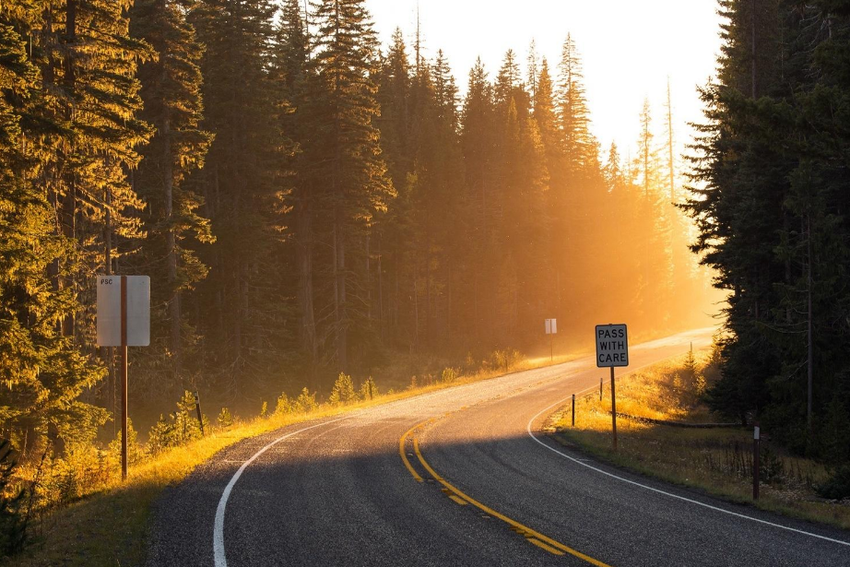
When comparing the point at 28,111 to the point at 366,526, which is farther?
the point at 28,111

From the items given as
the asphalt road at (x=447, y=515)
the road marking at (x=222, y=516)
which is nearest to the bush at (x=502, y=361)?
the asphalt road at (x=447, y=515)

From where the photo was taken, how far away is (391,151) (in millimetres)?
58062

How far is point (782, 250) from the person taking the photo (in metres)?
23.0

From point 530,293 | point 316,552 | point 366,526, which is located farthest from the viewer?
point 530,293

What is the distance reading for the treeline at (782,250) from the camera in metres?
23.2

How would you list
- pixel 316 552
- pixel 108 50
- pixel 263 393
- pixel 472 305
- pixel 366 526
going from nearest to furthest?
pixel 316 552 < pixel 366 526 < pixel 108 50 < pixel 263 393 < pixel 472 305

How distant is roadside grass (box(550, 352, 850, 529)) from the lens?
44.8 feet

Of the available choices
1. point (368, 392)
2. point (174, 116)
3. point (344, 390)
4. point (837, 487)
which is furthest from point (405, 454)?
point (174, 116)

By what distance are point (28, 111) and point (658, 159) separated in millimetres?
96385

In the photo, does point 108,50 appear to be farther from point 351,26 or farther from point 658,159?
point 658,159

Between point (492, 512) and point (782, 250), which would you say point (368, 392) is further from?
point (492, 512)

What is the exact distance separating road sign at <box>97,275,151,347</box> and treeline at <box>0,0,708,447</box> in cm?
339

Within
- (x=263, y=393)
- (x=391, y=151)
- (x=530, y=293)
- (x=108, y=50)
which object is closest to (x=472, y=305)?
(x=530, y=293)

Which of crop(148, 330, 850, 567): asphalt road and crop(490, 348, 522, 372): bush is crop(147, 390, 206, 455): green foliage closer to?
crop(148, 330, 850, 567): asphalt road
